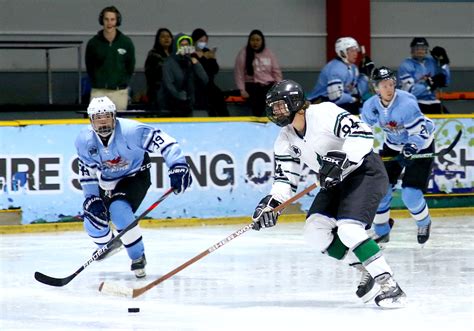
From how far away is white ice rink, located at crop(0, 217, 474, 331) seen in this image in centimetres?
519

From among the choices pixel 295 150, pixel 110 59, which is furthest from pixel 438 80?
pixel 295 150

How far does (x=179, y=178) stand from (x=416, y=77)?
517 centimetres

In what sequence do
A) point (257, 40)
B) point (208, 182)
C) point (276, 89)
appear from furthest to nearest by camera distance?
point (257, 40)
point (208, 182)
point (276, 89)

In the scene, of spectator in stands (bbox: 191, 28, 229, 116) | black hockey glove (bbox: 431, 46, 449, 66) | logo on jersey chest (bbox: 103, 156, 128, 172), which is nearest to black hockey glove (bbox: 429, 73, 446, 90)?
black hockey glove (bbox: 431, 46, 449, 66)

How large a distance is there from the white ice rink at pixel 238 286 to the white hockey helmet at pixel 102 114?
2.72ft

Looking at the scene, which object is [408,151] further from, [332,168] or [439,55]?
[439,55]

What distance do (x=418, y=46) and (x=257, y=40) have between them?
1.53 metres

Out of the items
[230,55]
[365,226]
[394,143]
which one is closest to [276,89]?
[365,226]

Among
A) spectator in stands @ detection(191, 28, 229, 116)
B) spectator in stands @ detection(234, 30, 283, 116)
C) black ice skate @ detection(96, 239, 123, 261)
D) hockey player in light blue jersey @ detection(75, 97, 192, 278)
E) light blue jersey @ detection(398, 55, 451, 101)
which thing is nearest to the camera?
hockey player in light blue jersey @ detection(75, 97, 192, 278)

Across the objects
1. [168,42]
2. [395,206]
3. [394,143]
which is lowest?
[395,206]

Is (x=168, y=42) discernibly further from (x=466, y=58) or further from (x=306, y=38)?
(x=466, y=58)

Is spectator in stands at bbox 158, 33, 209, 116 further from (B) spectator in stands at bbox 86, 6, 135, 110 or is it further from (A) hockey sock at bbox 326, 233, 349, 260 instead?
(A) hockey sock at bbox 326, 233, 349, 260

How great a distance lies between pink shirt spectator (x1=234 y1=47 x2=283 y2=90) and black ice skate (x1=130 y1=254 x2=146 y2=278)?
434 centimetres

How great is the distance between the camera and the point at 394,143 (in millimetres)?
7984
